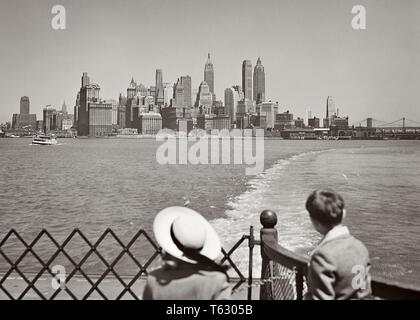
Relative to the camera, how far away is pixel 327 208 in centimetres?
321

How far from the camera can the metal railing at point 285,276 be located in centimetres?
318

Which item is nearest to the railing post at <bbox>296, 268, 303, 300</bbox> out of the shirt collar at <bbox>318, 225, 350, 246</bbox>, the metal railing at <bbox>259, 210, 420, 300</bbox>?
the metal railing at <bbox>259, 210, 420, 300</bbox>

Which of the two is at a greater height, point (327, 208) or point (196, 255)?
point (327, 208)

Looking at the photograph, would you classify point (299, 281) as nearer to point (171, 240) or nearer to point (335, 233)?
point (335, 233)

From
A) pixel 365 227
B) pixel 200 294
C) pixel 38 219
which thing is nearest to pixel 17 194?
pixel 38 219

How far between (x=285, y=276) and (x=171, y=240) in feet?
6.84

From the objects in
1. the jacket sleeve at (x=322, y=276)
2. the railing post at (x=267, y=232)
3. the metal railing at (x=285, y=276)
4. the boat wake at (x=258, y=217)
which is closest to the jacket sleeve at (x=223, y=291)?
the jacket sleeve at (x=322, y=276)

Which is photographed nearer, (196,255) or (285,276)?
(196,255)

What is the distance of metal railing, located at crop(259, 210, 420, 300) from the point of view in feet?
10.4

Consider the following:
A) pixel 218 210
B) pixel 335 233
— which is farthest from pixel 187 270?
pixel 218 210

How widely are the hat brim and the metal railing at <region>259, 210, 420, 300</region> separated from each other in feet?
3.47

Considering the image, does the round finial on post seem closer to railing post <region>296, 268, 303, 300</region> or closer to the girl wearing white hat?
railing post <region>296, 268, 303, 300</region>

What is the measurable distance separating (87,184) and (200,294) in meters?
42.8
